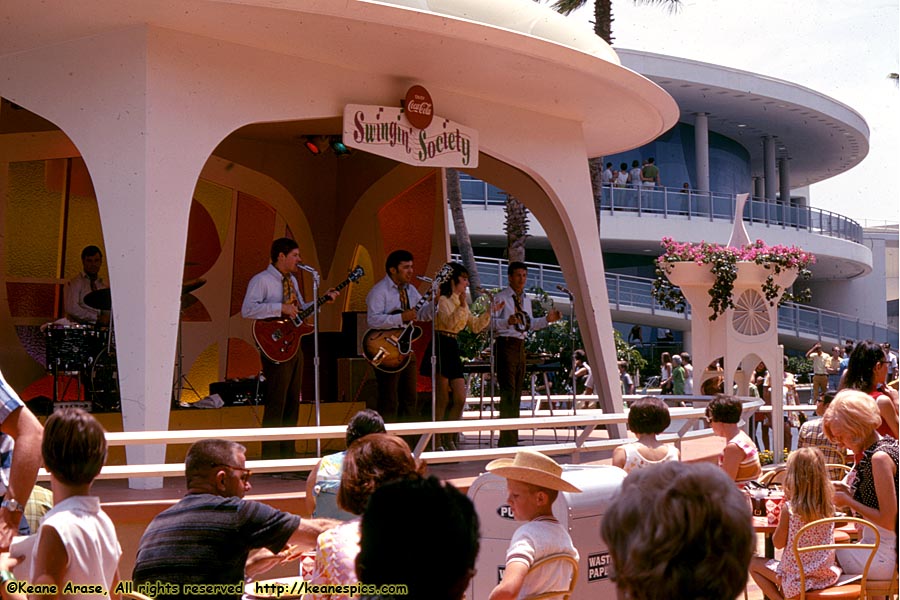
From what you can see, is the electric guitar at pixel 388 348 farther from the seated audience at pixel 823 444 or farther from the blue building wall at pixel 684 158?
the blue building wall at pixel 684 158

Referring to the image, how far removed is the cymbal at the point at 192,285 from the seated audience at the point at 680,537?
35.2 feet

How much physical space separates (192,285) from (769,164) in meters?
33.9

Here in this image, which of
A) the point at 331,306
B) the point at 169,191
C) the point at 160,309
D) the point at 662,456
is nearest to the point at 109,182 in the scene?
the point at 169,191

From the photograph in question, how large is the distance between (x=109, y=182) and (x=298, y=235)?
5.33 metres

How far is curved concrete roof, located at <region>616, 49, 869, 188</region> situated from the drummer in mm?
25948

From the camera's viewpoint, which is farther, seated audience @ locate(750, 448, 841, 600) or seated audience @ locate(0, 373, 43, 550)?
seated audience @ locate(750, 448, 841, 600)

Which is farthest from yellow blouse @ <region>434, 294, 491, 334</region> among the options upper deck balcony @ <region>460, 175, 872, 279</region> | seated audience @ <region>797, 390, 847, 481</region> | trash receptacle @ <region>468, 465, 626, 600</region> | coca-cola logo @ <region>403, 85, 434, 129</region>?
upper deck balcony @ <region>460, 175, 872, 279</region>

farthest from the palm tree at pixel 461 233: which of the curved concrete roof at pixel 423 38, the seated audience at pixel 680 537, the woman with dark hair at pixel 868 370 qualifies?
the seated audience at pixel 680 537

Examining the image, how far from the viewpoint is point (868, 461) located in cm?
554

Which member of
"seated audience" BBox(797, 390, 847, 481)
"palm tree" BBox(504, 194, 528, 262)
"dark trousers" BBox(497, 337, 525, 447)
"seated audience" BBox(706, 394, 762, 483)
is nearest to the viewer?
"seated audience" BBox(706, 394, 762, 483)

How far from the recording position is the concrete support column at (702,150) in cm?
3874

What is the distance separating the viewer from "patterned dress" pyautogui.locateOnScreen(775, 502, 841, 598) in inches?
209

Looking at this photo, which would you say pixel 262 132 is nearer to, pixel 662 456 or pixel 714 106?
pixel 662 456

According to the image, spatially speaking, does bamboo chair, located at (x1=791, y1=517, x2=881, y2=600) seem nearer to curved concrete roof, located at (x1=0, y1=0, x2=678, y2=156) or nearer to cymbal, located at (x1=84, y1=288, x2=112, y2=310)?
curved concrete roof, located at (x1=0, y1=0, x2=678, y2=156)
